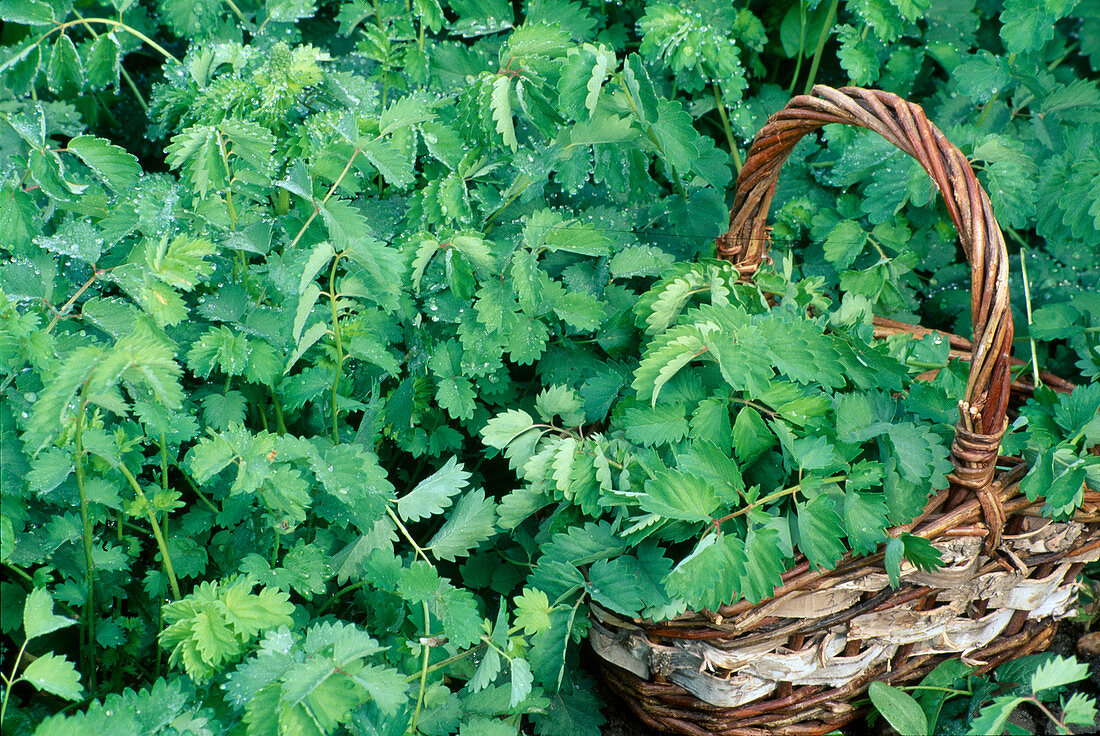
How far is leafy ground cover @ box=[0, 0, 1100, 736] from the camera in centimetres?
89

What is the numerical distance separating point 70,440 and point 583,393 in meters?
0.63

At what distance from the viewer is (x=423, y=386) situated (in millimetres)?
1203

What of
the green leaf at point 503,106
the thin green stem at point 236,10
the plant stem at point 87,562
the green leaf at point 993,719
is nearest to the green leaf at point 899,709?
the green leaf at point 993,719

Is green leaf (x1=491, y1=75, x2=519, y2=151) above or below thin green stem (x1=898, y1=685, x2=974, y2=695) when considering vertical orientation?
above

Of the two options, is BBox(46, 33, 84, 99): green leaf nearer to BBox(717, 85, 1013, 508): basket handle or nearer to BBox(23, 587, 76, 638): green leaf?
BBox(23, 587, 76, 638): green leaf

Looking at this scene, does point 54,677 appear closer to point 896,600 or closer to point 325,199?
point 325,199

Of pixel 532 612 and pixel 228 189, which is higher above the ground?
pixel 228 189

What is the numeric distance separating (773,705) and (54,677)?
0.83 m

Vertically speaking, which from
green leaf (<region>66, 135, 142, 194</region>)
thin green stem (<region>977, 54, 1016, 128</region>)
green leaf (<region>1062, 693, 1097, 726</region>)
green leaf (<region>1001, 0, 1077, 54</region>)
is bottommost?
green leaf (<region>1062, 693, 1097, 726</region>)

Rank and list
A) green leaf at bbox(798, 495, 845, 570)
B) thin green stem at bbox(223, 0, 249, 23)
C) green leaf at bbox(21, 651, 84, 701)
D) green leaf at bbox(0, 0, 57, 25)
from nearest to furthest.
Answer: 1. green leaf at bbox(21, 651, 84, 701)
2. green leaf at bbox(798, 495, 845, 570)
3. green leaf at bbox(0, 0, 57, 25)
4. thin green stem at bbox(223, 0, 249, 23)

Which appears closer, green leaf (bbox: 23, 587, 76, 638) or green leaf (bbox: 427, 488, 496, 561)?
green leaf (bbox: 23, 587, 76, 638)

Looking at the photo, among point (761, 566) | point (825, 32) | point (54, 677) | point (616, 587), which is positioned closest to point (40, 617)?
point (54, 677)

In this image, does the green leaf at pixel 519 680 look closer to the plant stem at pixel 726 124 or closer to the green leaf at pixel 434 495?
the green leaf at pixel 434 495

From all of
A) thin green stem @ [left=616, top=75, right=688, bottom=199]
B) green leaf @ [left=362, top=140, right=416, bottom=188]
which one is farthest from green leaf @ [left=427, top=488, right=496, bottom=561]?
thin green stem @ [left=616, top=75, right=688, bottom=199]
